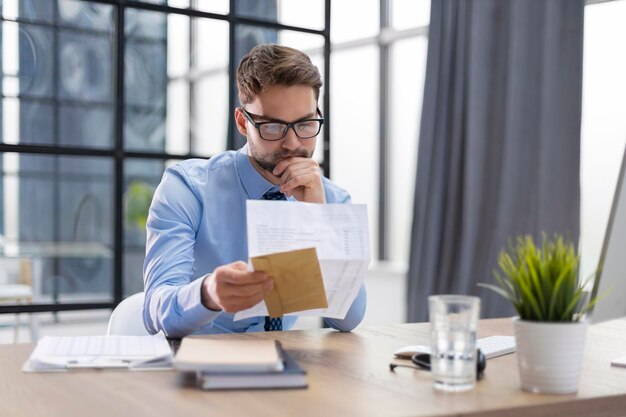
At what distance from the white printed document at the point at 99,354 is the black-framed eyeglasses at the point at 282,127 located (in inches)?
23.4

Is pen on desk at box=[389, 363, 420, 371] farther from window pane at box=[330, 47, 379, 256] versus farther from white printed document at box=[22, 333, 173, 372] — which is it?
window pane at box=[330, 47, 379, 256]

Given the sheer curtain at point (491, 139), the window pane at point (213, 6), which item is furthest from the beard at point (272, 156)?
the sheer curtain at point (491, 139)

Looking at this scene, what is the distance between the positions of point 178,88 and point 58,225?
0.73 m

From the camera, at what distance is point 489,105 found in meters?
3.95

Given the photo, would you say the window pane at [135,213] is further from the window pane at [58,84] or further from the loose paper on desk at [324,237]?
the loose paper on desk at [324,237]

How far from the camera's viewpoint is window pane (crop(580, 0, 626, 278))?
143 inches

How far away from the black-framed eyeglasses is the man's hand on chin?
65 mm

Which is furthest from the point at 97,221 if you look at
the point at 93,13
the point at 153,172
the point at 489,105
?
the point at 489,105

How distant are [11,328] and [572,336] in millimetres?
2288

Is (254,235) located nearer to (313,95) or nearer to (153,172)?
(313,95)

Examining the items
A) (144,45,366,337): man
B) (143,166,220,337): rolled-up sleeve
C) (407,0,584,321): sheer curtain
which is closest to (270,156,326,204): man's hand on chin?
(144,45,366,337): man

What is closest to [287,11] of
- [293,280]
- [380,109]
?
[380,109]

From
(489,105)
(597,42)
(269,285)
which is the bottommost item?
(269,285)

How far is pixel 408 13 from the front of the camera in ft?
15.8
